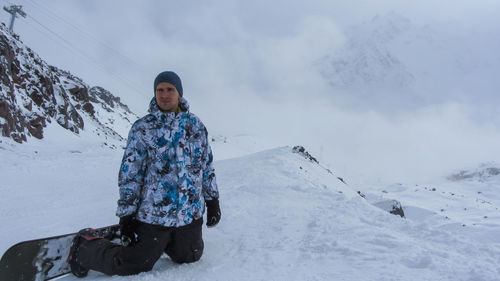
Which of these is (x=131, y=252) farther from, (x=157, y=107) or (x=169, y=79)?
(x=169, y=79)

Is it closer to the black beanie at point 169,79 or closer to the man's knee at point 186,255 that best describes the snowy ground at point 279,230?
the man's knee at point 186,255

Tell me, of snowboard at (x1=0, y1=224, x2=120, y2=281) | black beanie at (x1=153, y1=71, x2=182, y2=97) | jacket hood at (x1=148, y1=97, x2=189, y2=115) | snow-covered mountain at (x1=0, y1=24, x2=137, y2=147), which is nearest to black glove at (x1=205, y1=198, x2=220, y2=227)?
jacket hood at (x1=148, y1=97, x2=189, y2=115)

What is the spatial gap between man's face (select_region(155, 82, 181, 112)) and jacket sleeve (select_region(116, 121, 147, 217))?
1.01 ft

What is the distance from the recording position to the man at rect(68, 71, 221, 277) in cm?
323

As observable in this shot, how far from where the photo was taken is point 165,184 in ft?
10.9

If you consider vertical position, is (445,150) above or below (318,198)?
above

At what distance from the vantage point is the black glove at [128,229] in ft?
10.6

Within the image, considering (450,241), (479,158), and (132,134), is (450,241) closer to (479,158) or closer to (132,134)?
(132,134)

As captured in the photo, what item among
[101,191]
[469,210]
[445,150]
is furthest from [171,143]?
[445,150]

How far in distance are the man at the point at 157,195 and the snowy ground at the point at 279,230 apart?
20cm

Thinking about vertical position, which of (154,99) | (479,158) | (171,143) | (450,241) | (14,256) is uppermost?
(479,158)

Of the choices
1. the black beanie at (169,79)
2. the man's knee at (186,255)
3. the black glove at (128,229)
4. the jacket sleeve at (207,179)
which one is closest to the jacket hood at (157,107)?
the black beanie at (169,79)

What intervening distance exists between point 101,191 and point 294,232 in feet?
18.0

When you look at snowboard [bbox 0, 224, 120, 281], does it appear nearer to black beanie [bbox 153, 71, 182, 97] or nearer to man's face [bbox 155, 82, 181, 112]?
man's face [bbox 155, 82, 181, 112]
